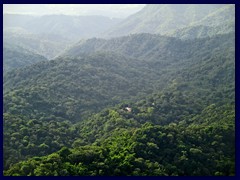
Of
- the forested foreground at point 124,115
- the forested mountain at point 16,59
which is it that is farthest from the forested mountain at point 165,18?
the forested mountain at point 16,59

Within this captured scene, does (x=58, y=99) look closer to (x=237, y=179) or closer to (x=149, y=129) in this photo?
(x=149, y=129)

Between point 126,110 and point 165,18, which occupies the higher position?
point 165,18

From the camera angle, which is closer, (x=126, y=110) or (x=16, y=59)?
(x=126, y=110)

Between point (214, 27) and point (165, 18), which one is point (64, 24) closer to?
Answer: point (165, 18)

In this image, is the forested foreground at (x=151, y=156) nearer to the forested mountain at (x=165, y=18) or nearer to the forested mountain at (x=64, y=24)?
the forested mountain at (x=165, y=18)

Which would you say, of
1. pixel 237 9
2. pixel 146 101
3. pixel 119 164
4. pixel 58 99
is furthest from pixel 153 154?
pixel 58 99

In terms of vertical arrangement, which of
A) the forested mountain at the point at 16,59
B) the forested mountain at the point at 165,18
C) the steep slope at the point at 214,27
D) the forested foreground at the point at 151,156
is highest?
the forested mountain at the point at 165,18

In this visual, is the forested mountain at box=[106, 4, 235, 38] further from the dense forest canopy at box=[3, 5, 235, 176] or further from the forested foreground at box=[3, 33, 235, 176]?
the forested foreground at box=[3, 33, 235, 176]

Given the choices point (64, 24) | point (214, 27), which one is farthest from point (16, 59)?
point (64, 24)

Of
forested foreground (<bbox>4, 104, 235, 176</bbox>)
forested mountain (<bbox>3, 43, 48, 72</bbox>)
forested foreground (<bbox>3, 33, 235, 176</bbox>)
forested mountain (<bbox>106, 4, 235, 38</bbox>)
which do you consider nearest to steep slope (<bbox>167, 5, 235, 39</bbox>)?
forested mountain (<bbox>106, 4, 235, 38</bbox>)
